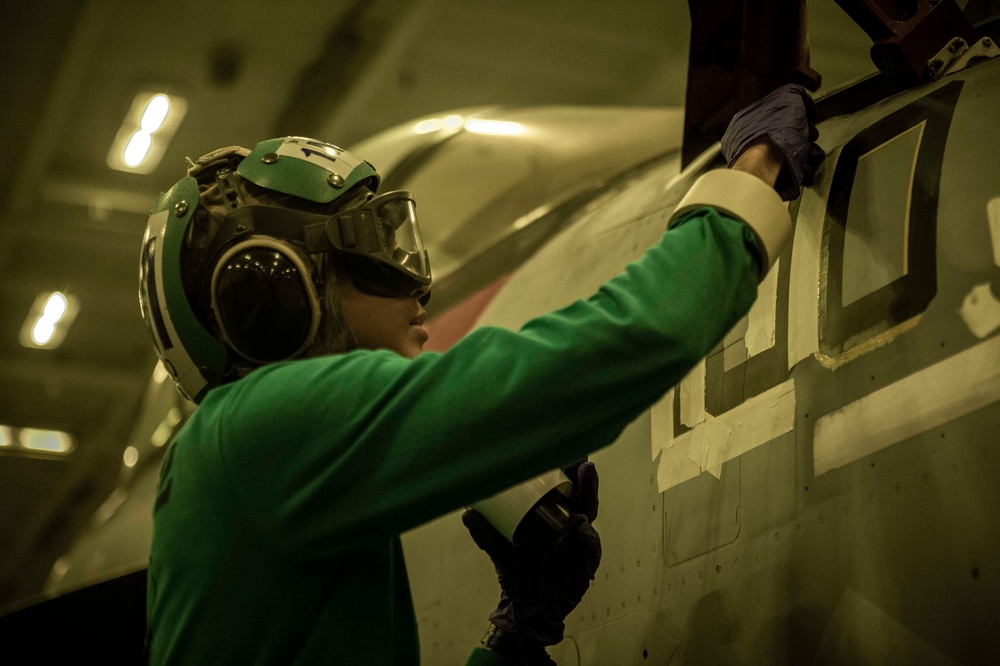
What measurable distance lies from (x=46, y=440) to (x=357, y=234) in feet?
37.2

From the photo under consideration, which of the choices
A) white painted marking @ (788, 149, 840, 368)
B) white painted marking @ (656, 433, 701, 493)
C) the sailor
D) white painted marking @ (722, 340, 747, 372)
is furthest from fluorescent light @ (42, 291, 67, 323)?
white painted marking @ (788, 149, 840, 368)

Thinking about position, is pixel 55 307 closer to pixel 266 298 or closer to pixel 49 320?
pixel 49 320

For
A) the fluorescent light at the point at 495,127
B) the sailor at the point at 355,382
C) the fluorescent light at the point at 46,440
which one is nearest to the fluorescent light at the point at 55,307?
the fluorescent light at the point at 46,440

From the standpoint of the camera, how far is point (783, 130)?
170 cm

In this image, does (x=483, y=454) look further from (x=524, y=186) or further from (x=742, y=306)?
(x=524, y=186)

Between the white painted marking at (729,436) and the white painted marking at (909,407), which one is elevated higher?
the white painted marking at (729,436)

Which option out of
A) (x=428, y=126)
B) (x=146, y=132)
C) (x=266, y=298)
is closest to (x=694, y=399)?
(x=266, y=298)

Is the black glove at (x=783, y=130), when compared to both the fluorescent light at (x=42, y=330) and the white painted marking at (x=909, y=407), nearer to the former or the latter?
the white painted marking at (x=909, y=407)

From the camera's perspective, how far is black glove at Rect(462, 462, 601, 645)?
6.55 feet

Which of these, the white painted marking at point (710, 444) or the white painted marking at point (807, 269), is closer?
the white painted marking at point (807, 269)

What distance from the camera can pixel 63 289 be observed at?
10.1m

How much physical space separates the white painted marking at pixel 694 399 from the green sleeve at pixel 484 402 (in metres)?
0.67

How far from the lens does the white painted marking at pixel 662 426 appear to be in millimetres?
2152

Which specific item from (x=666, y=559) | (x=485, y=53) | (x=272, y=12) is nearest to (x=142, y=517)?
(x=666, y=559)
